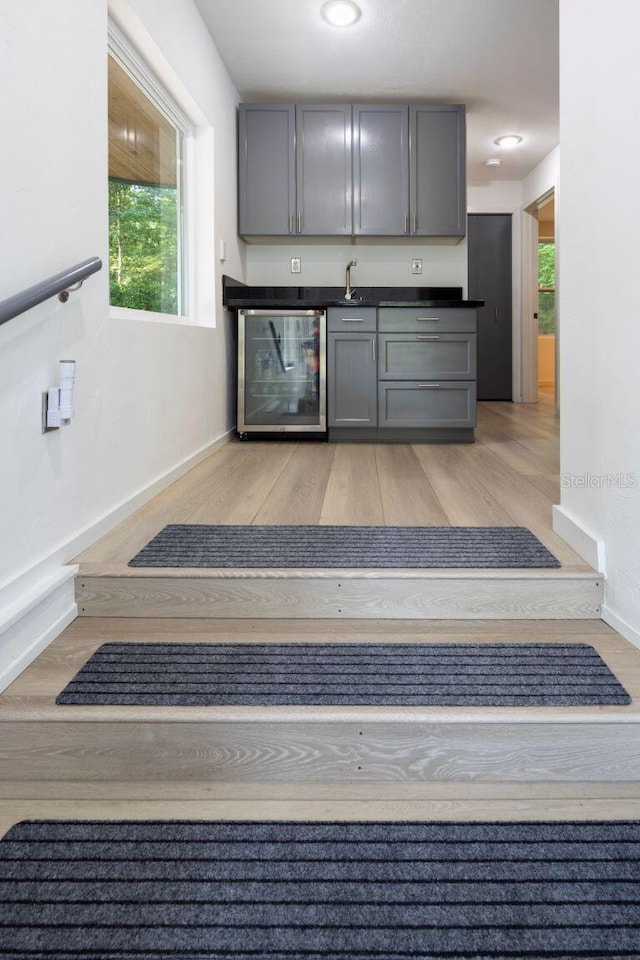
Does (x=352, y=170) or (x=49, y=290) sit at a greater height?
(x=352, y=170)

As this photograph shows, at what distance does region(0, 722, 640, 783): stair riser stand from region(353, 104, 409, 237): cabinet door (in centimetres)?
393

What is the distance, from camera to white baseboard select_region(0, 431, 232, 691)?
4.64 ft

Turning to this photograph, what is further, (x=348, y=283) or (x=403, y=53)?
(x=348, y=283)

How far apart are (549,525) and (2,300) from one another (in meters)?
1.68

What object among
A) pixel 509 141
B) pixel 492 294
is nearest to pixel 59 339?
pixel 509 141

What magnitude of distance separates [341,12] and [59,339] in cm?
263

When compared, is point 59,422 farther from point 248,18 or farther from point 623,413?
point 248,18

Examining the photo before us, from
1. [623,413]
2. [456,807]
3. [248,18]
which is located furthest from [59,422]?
Result: [248,18]

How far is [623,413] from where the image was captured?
1590 mm

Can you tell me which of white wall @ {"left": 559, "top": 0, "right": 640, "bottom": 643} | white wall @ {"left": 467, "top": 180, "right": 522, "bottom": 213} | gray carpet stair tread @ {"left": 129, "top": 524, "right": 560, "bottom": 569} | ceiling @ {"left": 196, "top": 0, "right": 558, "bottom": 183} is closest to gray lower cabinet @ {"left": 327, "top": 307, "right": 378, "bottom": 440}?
ceiling @ {"left": 196, "top": 0, "right": 558, "bottom": 183}

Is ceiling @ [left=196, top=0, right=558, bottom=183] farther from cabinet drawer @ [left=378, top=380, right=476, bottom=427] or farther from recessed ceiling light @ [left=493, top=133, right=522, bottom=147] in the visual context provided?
cabinet drawer @ [left=378, top=380, right=476, bottom=427]

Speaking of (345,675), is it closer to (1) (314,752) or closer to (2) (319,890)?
(1) (314,752)

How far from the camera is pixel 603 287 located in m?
1.69

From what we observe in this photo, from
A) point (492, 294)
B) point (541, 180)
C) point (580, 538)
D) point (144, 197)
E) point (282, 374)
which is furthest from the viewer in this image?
point (492, 294)
